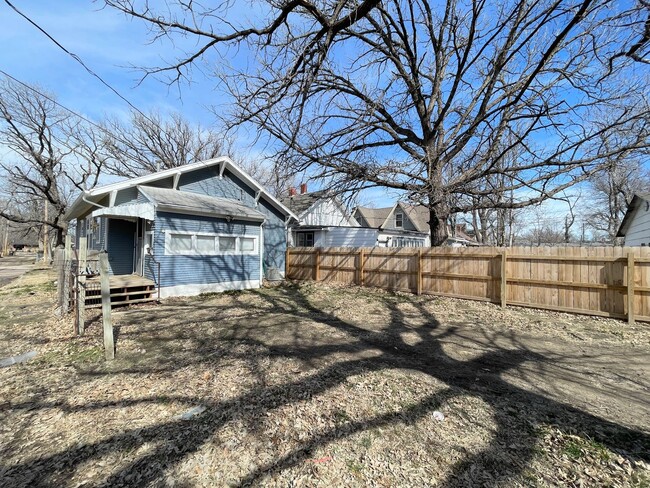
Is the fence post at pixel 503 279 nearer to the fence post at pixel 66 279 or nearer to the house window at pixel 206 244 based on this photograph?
the house window at pixel 206 244

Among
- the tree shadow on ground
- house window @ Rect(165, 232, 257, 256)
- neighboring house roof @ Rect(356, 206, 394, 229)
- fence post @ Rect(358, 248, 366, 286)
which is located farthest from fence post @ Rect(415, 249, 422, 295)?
neighboring house roof @ Rect(356, 206, 394, 229)

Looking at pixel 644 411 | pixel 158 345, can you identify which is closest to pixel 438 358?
pixel 644 411

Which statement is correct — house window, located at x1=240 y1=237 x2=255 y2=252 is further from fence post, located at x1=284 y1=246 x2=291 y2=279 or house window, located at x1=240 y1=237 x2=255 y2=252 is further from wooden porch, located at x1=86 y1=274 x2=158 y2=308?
wooden porch, located at x1=86 y1=274 x2=158 y2=308

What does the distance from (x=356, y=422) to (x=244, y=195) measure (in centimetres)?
1178

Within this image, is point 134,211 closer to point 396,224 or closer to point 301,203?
point 301,203

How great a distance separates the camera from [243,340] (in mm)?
5582

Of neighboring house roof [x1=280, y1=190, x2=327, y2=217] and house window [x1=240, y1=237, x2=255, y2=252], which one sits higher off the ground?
neighboring house roof [x1=280, y1=190, x2=327, y2=217]

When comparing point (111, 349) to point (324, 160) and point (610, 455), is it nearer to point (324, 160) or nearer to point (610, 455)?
point (610, 455)

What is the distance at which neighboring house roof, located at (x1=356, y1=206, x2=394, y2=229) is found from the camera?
27828mm

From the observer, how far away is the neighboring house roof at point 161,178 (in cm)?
951

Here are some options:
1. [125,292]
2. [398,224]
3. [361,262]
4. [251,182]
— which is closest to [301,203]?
[251,182]

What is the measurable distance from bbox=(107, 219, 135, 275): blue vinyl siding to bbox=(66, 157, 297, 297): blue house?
30mm

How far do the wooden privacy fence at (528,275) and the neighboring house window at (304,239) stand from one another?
7569mm

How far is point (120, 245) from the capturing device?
37.0ft
